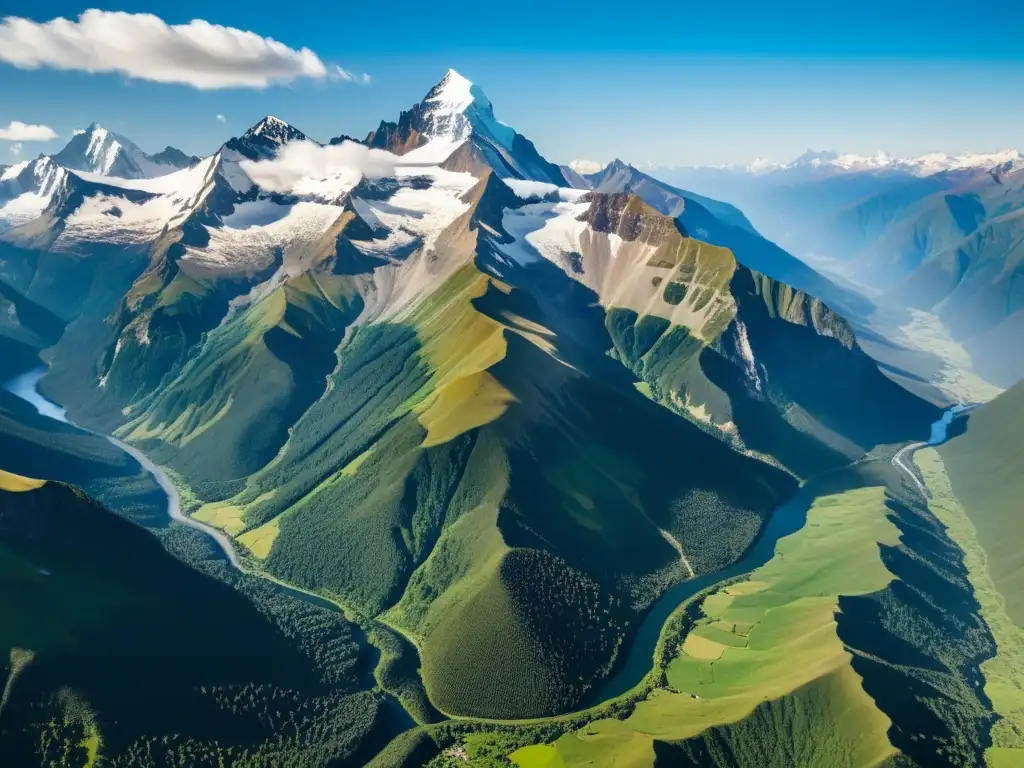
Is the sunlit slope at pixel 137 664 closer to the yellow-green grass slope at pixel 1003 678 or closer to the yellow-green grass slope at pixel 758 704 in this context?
the yellow-green grass slope at pixel 758 704

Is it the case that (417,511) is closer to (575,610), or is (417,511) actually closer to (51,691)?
(575,610)

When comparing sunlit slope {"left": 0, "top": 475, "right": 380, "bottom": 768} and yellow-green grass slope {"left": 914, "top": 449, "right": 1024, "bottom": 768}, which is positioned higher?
yellow-green grass slope {"left": 914, "top": 449, "right": 1024, "bottom": 768}

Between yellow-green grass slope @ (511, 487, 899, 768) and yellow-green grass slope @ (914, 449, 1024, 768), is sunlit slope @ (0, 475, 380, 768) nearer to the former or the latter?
yellow-green grass slope @ (511, 487, 899, 768)

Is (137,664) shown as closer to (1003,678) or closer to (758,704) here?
(758,704)

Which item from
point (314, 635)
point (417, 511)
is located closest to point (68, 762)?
point (314, 635)

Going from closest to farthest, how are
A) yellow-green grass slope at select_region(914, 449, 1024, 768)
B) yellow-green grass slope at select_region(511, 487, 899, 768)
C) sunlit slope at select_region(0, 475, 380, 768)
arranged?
sunlit slope at select_region(0, 475, 380, 768)
yellow-green grass slope at select_region(511, 487, 899, 768)
yellow-green grass slope at select_region(914, 449, 1024, 768)

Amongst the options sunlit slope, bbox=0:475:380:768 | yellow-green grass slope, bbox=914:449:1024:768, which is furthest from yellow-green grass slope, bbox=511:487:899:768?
sunlit slope, bbox=0:475:380:768

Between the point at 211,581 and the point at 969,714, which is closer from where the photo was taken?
the point at 969,714

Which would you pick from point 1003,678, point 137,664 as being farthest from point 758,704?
point 137,664
